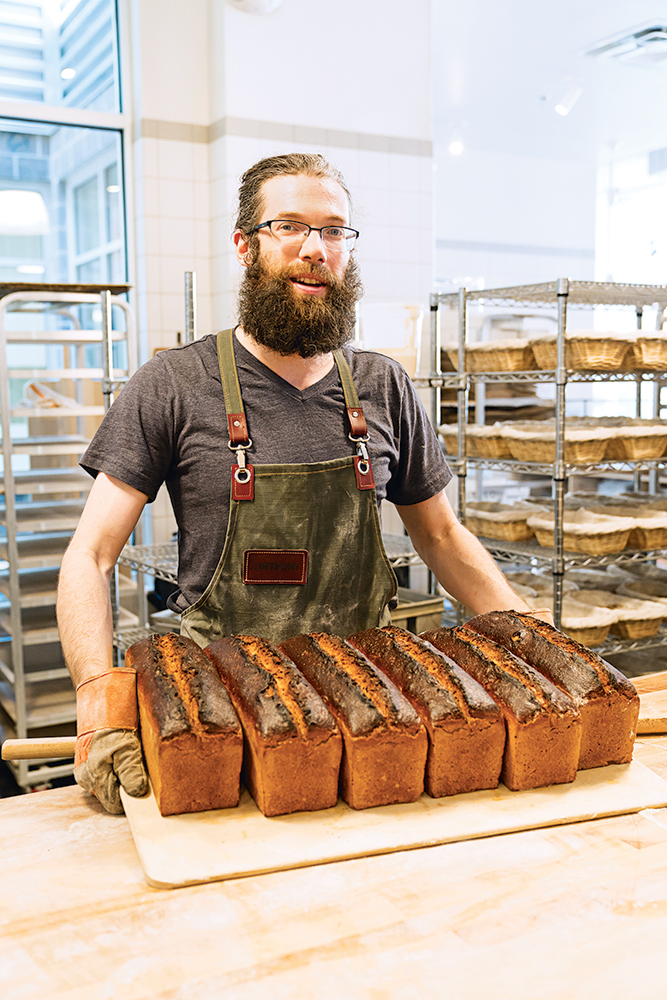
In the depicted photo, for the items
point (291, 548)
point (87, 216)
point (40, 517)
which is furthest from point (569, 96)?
point (291, 548)

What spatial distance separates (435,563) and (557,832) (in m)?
0.71

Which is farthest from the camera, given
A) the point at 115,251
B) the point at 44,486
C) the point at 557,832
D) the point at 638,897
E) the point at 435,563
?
the point at 115,251

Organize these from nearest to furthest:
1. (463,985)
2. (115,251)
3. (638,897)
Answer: (463,985)
(638,897)
(115,251)

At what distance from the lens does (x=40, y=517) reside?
3.19m

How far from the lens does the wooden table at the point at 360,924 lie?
706 mm

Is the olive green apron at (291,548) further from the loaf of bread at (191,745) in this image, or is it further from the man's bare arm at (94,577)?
the loaf of bread at (191,745)

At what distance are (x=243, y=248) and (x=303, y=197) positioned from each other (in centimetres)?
18

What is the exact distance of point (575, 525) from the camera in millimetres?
3217

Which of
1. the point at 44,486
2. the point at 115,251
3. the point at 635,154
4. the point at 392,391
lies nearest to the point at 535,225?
the point at 635,154

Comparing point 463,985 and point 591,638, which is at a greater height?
point 463,985

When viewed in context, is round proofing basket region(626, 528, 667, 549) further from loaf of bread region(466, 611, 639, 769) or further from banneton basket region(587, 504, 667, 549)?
loaf of bread region(466, 611, 639, 769)

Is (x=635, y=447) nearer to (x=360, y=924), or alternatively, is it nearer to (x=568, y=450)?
(x=568, y=450)

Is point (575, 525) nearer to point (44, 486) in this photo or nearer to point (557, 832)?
point (44, 486)

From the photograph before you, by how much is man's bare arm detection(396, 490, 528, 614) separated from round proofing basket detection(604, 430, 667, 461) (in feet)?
6.28
